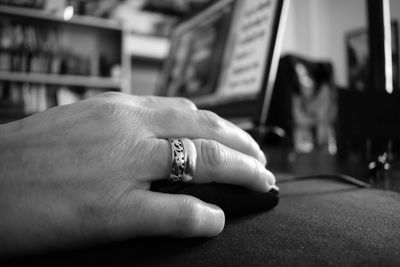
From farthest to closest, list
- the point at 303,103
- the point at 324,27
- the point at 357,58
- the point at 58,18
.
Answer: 1. the point at 324,27
2. the point at 357,58
3. the point at 58,18
4. the point at 303,103

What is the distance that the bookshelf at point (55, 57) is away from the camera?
6.22ft

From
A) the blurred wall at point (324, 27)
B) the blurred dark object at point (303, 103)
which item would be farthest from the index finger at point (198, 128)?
the blurred wall at point (324, 27)

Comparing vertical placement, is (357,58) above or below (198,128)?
above

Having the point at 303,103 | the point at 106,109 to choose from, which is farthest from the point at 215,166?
the point at 303,103

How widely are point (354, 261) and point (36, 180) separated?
9.7 inches

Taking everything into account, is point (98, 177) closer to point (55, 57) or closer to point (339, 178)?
point (339, 178)

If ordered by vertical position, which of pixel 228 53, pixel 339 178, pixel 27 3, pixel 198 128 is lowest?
pixel 339 178

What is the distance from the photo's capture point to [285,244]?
0.23 metres

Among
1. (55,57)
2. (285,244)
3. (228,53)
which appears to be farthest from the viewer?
(55,57)

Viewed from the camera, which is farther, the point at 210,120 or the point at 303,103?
the point at 303,103

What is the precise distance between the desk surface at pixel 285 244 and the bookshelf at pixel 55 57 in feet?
5.90

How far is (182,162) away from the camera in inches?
11.2

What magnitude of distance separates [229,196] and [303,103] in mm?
1355

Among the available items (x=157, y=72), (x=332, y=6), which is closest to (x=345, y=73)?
(x=332, y=6)
